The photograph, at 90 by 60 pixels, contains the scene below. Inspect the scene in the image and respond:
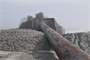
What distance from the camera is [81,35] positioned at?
23.6ft

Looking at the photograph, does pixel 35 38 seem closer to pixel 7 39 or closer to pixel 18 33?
pixel 18 33

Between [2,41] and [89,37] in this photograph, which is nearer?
[2,41]

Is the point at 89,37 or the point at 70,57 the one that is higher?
the point at 70,57

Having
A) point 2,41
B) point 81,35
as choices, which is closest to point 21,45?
point 2,41

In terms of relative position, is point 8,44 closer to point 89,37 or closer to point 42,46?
point 42,46

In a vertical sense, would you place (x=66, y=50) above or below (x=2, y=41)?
above

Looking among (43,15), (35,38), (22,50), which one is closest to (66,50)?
(22,50)

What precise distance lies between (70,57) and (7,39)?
2.73 metres

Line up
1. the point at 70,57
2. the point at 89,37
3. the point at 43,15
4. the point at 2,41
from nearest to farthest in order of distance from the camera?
the point at 70,57
the point at 2,41
the point at 89,37
the point at 43,15

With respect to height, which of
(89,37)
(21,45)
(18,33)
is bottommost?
(89,37)

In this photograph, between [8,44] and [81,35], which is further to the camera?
[81,35]

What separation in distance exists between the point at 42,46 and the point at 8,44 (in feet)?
4.15

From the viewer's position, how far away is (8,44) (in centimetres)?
381

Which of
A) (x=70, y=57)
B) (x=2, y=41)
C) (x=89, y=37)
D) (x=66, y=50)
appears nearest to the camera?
(x=70, y=57)
